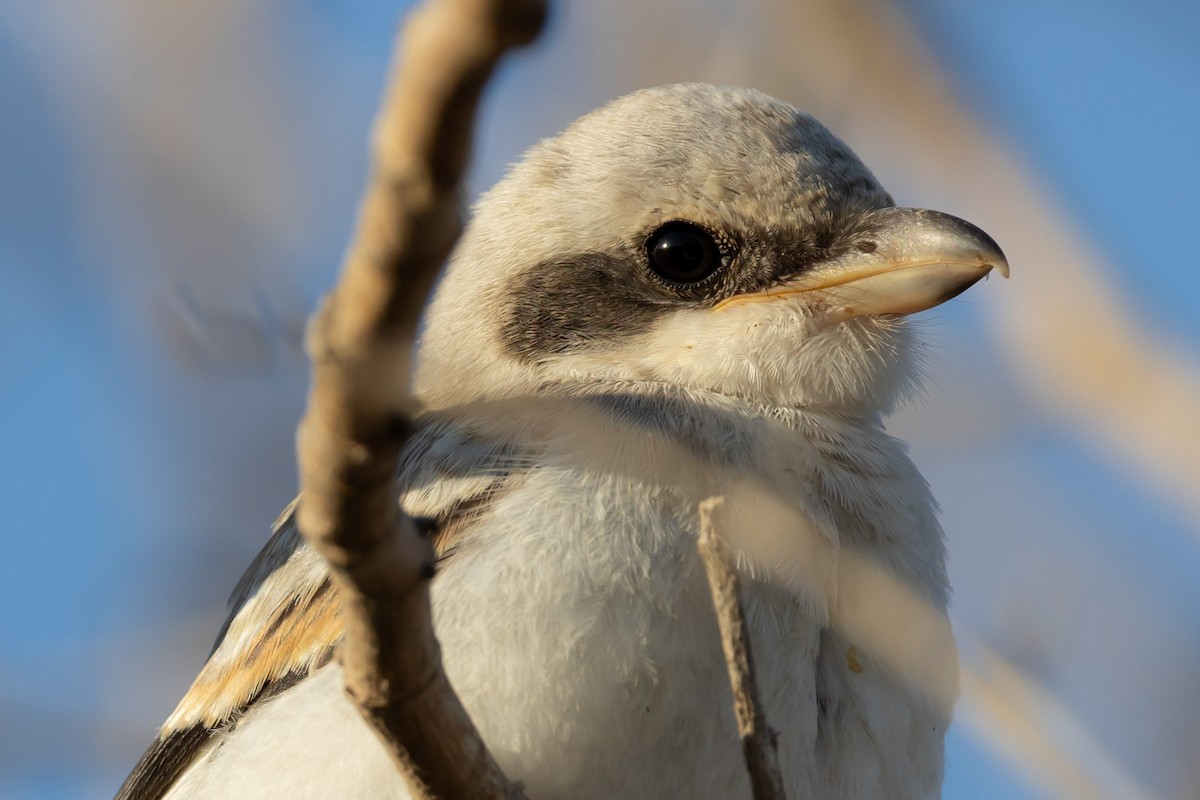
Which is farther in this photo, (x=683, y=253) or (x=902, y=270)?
(x=683, y=253)

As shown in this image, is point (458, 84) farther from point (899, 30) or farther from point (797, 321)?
point (797, 321)

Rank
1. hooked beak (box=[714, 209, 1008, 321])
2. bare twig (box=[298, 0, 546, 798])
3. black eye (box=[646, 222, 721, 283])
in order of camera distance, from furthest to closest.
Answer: black eye (box=[646, 222, 721, 283]) < hooked beak (box=[714, 209, 1008, 321]) < bare twig (box=[298, 0, 546, 798])

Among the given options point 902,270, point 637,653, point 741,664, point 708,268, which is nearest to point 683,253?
point 708,268

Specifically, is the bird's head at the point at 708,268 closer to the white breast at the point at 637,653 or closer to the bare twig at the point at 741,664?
the white breast at the point at 637,653

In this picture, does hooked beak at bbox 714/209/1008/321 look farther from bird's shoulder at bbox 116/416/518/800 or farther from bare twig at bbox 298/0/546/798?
bare twig at bbox 298/0/546/798

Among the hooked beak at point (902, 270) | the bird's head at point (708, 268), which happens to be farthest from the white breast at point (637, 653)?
the hooked beak at point (902, 270)

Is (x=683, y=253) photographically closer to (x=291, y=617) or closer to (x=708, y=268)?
(x=708, y=268)

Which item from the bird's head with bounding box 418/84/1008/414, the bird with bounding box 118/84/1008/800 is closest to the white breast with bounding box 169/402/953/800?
the bird with bounding box 118/84/1008/800
